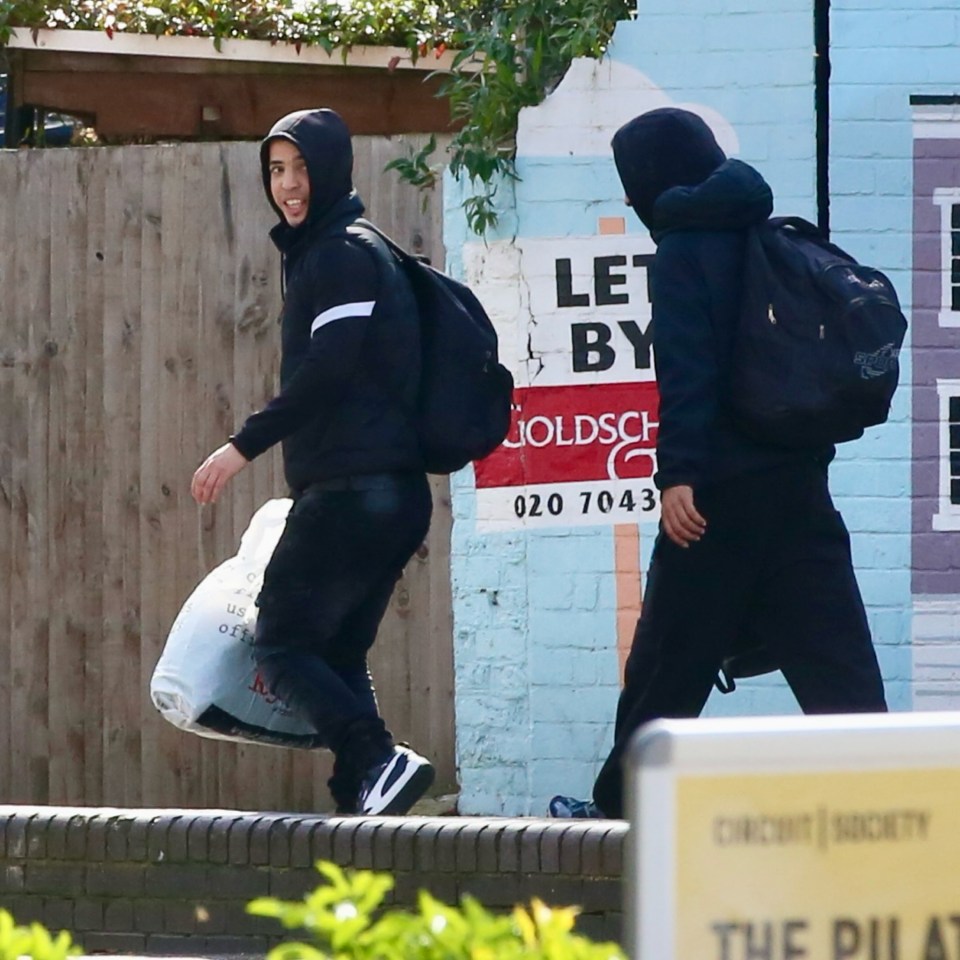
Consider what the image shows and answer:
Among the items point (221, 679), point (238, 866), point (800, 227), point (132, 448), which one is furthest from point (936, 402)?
point (238, 866)

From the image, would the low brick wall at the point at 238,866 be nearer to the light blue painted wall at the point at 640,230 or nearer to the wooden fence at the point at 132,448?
the light blue painted wall at the point at 640,230

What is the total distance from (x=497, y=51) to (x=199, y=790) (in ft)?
8.16

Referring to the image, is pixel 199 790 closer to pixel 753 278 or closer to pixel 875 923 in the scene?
pixel 753 278

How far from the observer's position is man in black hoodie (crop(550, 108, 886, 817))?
432 cm

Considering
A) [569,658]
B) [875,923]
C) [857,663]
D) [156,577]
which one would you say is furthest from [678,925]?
[156,577]

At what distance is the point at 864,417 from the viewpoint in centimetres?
429

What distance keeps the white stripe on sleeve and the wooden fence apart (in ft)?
5.00

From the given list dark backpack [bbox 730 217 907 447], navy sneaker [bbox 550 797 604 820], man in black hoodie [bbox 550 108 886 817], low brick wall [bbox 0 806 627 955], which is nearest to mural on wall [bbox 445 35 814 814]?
navy sneaker [bbox 550 797 604 820]

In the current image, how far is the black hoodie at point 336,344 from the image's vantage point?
4.69 m

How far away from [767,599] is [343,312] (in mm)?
1193

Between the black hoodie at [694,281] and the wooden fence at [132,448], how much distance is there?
71.5 inches

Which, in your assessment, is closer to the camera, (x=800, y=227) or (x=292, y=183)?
(x=800, y=227)

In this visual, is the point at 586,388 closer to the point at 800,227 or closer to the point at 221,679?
the point at 800,227

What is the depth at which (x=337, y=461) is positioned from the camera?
15.5 ft
